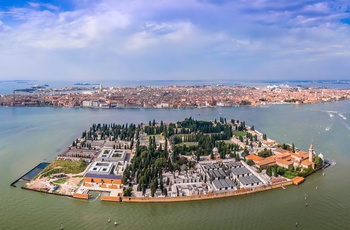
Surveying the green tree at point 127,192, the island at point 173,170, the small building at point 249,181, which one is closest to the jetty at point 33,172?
A: the island at point 173,170

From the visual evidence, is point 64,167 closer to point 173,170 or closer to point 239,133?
point 173,170

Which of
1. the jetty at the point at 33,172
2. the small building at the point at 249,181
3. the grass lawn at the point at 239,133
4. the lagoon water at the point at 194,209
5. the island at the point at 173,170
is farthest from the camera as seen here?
the grass lawn at the point at 239,133

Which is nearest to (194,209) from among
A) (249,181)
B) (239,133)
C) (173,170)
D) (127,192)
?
(127,192)

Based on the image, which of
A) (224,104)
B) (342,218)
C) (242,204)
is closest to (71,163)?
(242,204)

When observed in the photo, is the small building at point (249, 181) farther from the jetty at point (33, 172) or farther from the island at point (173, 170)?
the jetty at point (33, 172)

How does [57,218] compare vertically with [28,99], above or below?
below

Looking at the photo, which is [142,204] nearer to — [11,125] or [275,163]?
[275,163]

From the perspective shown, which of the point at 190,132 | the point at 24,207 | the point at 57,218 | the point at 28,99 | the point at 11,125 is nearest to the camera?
the point at 57,218

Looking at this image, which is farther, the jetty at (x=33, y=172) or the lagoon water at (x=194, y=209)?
the jetty at (x=33, y=172)

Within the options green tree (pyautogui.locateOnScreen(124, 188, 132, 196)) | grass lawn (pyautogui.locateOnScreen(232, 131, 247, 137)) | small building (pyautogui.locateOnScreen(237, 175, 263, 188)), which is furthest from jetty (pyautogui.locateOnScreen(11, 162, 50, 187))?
grass lawn (pyautogui.locateOnScreen(232, 131, 247, 137))
